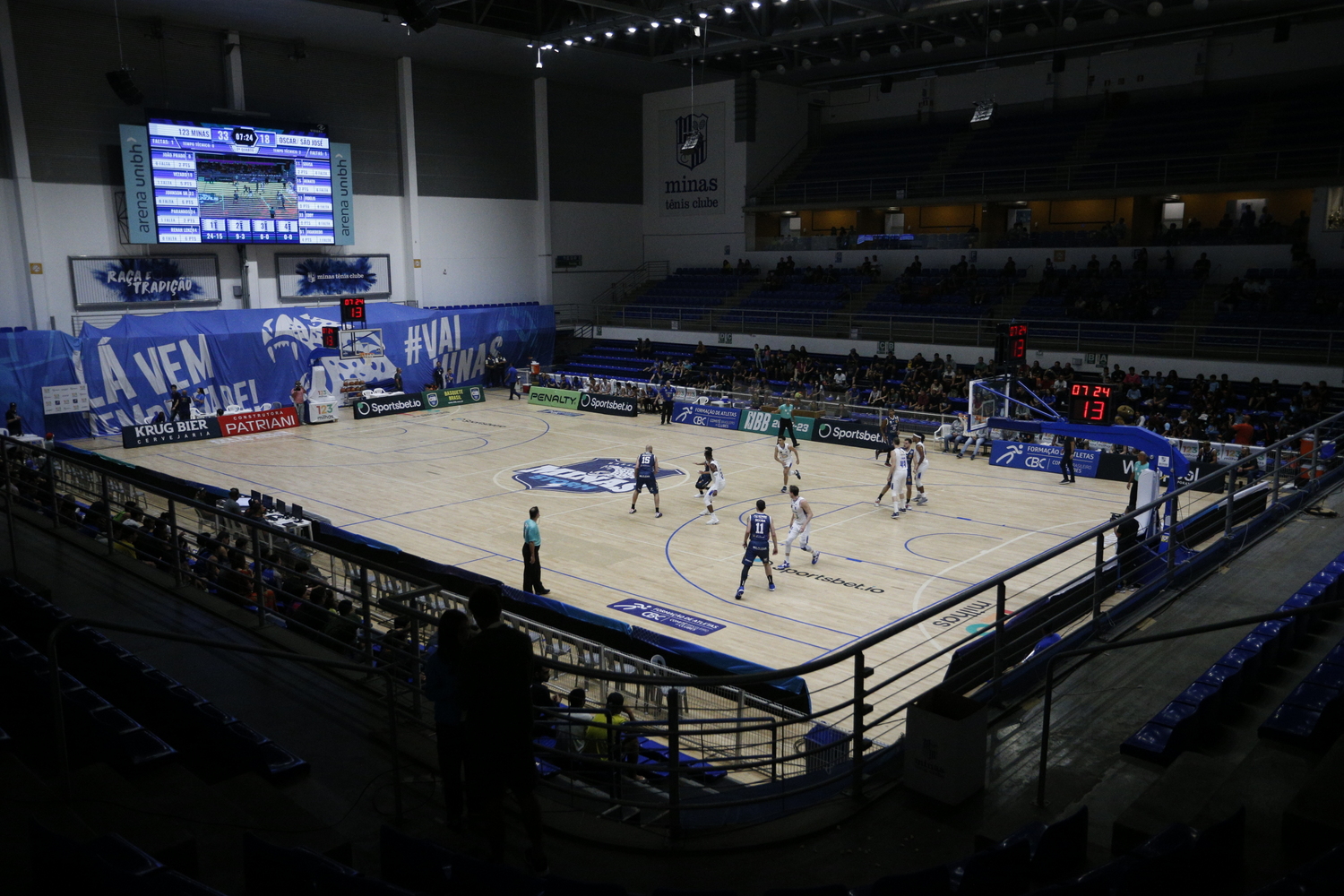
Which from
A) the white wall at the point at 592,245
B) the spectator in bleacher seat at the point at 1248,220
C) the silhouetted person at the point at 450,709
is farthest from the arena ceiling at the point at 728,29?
the silhouetted person at the point at 450,709

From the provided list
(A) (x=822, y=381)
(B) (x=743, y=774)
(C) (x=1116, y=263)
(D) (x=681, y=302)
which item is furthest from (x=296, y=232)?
(B) (x=743, y=774)

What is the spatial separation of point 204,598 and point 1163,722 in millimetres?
7168

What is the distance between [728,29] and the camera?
3556 cm

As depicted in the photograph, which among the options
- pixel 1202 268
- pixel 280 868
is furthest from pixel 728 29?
pixel 280 868

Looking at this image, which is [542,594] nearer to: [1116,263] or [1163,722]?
[1163,722]

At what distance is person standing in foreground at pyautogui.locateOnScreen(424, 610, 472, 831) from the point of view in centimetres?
479

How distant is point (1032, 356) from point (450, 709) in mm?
29580

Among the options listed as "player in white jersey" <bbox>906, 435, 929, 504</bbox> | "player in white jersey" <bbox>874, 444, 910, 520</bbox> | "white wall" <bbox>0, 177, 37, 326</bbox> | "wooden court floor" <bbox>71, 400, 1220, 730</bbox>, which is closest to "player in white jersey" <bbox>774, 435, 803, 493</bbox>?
"wooden court floor" <bbox>71, 400, 1220, 730</bbox>

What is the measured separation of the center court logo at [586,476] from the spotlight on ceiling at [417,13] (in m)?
12.2

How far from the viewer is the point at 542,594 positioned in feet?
50.1

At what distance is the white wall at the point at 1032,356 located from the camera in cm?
2625

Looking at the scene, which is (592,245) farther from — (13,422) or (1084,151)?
(13,422)

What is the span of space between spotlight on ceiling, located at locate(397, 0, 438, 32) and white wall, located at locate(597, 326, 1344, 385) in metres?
17.0

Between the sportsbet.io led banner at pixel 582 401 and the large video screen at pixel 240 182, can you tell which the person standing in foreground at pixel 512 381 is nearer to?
the sportsbet.io led banner at pixel 582 401
